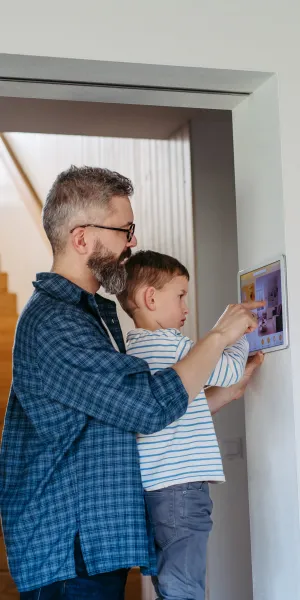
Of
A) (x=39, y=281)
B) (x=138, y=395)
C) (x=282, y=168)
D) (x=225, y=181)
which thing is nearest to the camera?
(x=138, y=395)

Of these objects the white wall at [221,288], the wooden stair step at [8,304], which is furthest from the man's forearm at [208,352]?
the wooden stair step at [8,304]

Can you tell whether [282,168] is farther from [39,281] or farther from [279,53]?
[39,281]

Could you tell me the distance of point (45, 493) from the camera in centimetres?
173

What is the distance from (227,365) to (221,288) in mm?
1986

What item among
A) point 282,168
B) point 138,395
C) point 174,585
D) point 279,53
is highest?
point 279,53

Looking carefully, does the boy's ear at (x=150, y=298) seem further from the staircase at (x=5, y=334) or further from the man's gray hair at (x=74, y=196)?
the staircase at (x=5, y=334)

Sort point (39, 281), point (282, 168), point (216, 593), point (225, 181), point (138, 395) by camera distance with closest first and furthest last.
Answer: point (138, 395) → point (39, 281) → point (282, 168) → point (216, 593) → point (225, 181)

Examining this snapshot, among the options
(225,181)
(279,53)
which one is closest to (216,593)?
(225,181)

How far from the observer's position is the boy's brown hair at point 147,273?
210 centimetres

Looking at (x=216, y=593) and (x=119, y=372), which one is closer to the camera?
(x=119, y=372)

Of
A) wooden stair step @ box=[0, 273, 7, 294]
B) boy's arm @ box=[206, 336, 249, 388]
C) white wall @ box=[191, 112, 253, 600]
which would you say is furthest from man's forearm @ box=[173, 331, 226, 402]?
wooden stair step @ box=[0, 273, 7, 294]

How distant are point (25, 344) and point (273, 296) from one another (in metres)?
0.66

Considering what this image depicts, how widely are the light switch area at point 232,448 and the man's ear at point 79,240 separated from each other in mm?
2156

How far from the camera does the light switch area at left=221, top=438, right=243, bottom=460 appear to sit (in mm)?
3830
